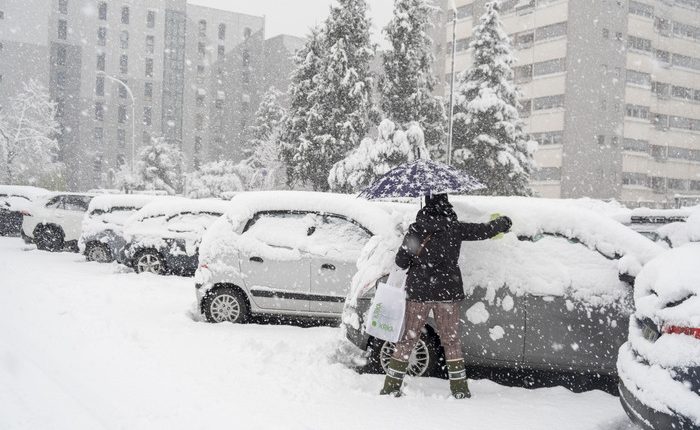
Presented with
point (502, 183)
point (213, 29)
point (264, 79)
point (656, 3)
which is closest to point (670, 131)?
point (656, 3)

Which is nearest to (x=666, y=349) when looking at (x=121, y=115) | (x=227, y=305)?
(x=227, y=305)

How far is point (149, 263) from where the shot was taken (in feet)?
40.0

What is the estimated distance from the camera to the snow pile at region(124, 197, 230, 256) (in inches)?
477

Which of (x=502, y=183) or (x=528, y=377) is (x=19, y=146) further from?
(x=528, y=377)

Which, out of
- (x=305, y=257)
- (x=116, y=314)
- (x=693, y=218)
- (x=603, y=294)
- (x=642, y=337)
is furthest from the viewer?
(x=116, y=314)

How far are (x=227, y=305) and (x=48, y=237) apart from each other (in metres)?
11.2

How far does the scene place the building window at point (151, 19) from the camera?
78.5 meters

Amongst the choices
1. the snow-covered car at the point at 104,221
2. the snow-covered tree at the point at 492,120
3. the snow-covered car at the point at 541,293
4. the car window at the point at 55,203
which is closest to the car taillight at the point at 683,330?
the snow-covered car at the point at 541,293

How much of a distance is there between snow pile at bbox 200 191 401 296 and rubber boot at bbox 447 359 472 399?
8.97 feet

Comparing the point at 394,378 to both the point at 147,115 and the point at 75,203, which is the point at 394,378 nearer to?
the point at 75,203

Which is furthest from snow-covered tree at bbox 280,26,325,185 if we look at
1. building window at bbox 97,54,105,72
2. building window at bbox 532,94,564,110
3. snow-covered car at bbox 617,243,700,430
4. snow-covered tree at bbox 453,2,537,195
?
building window at bbox 97,54,105,72

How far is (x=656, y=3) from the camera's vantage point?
192ft

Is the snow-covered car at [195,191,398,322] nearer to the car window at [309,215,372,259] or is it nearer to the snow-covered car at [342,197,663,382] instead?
the car window at [309,215,372,259]

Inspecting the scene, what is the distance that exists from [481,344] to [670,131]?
63.2 m
